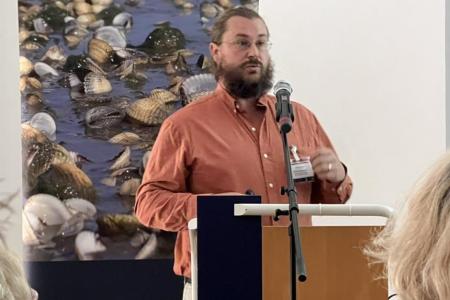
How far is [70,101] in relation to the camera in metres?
3.68

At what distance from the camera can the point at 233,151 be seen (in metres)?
2.88

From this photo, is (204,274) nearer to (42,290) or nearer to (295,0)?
(42,290)

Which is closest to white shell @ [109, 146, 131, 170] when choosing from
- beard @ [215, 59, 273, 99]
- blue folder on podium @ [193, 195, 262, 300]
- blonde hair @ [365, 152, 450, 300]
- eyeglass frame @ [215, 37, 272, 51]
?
beard @ [215, 59, 273, 99]

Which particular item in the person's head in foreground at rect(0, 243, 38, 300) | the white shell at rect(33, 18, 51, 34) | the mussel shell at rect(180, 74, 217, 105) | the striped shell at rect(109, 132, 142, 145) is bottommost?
the person's head in foreground at rect(0, 243, 38, 300)

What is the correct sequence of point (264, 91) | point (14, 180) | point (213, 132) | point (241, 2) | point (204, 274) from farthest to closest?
point (241, 2), point (14, 180), point (264, 91), point (213, 132), point (204, 274)

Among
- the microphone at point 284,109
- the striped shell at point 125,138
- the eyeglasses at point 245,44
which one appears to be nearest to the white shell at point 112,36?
the striped shell at point 125,138

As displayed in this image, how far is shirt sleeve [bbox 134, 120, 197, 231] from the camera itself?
2.68 metres

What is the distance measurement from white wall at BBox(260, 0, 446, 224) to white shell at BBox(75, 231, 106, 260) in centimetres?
113

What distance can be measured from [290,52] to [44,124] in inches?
45.7

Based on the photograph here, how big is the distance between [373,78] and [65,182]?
4.89ft

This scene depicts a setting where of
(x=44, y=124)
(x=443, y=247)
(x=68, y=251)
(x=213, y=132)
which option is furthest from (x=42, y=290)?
(x=443, y=247)

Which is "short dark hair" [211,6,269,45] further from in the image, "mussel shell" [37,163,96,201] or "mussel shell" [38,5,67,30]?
"mussel shell" [37,163,96,201]

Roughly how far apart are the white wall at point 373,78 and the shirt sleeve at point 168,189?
117 centimetres

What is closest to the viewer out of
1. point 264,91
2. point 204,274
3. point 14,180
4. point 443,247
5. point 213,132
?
point 443,247
